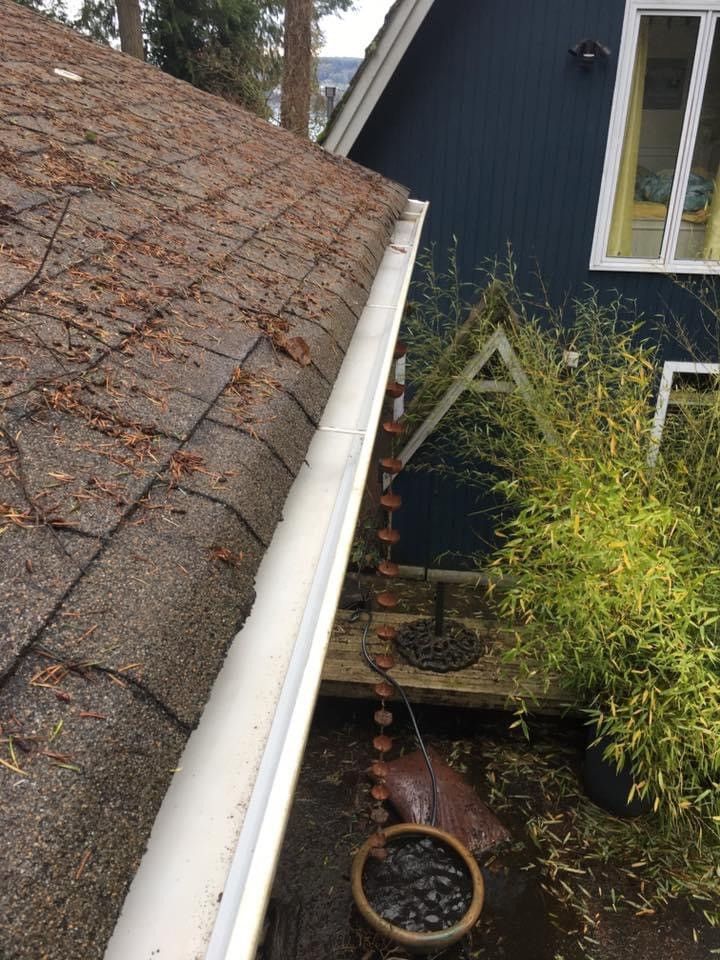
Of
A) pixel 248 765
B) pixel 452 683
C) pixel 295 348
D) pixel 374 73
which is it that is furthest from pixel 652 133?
pixel 248 765

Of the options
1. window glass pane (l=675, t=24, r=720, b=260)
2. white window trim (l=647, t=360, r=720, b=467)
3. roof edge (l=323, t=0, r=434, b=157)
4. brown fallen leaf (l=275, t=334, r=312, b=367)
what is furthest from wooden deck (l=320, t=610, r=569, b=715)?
roof edge (l=323, t=0, r=434, b=157)

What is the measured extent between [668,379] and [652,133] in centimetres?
192

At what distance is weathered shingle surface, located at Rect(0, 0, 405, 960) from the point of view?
64 centimetres

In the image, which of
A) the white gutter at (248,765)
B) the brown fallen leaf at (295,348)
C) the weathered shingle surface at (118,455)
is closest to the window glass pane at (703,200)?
the weathered shingle surface at (118,455)

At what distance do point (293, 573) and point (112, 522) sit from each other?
1.13 feet

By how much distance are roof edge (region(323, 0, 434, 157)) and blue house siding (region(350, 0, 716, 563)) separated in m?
0.32

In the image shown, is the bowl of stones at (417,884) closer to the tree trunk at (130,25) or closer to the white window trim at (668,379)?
the white window trim at (668,379)

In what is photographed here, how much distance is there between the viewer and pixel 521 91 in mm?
5195

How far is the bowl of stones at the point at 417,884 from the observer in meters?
2.92

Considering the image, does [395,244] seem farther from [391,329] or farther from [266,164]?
[391,329]

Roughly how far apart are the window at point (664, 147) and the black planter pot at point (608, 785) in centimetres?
370

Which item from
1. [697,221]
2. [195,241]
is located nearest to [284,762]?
[195,241]

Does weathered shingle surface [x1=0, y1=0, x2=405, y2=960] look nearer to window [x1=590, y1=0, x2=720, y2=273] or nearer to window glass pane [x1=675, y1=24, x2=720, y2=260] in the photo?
window [x1=590, y1=0, x2=720, y2=273]

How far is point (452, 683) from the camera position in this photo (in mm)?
4164
